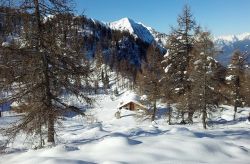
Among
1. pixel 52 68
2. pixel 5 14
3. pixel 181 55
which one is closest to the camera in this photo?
pixel 5 14

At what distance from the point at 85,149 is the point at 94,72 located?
4731mm

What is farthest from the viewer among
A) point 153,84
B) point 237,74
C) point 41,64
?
point 237,74

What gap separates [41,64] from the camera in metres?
14.8

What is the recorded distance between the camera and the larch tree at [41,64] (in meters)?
14.3

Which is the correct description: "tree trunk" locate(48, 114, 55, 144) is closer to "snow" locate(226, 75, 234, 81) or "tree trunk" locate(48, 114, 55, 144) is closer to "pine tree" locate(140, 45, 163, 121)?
"pine tree" locate(140, 45, 163, 121)

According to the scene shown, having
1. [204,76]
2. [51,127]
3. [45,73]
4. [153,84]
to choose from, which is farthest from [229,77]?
[45,73]

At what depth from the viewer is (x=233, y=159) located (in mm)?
11625

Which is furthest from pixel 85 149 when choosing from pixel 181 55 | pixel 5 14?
pixel 181 55

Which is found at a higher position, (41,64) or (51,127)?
(41,64)

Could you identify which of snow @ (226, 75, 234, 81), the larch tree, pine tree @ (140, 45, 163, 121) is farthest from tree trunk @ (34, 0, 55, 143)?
snow @ (226, 75, 234, 81)

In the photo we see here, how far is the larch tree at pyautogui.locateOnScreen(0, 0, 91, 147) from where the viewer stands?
14.3m

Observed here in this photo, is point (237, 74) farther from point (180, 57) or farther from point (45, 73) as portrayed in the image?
point (45, 73)

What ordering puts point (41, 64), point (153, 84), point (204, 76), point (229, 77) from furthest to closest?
point (229, 77) < point (153, 84) < point (204, 76) < point (41, 64)

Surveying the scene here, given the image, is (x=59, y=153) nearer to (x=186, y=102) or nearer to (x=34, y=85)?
(x=34, y=85)
